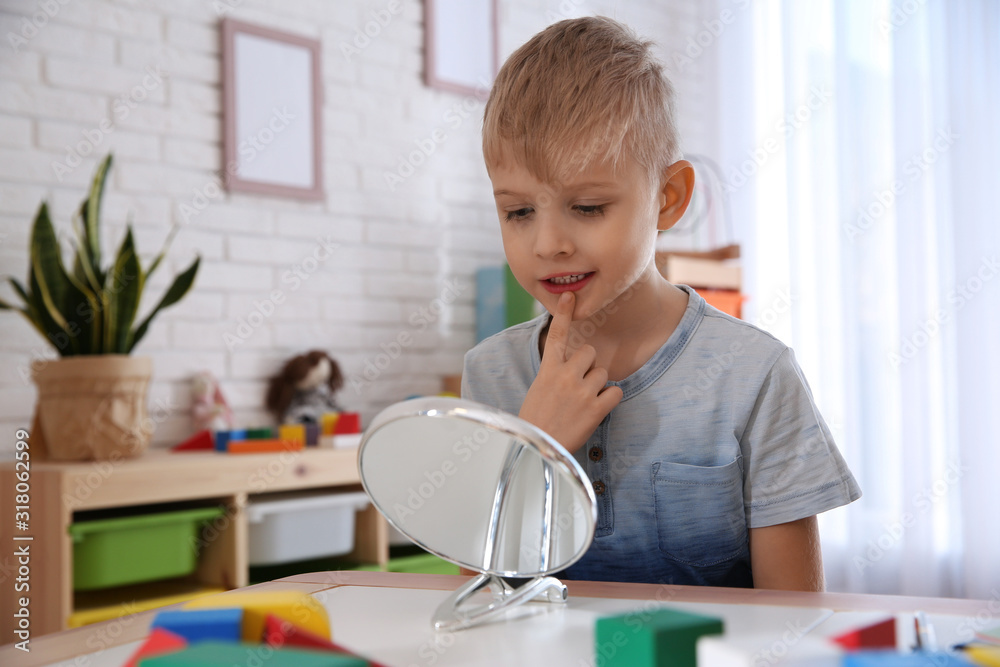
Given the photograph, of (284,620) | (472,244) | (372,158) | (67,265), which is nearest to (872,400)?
(472,244)

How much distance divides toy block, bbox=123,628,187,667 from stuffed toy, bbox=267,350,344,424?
1787 millimetres

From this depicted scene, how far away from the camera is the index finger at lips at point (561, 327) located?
2.57 ft

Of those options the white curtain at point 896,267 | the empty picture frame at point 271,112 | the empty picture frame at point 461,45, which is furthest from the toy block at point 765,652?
the empty picture frame at point 461,45

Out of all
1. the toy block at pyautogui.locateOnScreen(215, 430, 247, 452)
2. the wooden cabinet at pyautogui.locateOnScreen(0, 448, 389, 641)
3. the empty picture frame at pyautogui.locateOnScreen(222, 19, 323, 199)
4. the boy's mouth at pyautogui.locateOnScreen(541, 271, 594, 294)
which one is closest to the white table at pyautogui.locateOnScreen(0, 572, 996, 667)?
the boy's mouth at pyautogui.locateOnScreen(541, 271, 594, 294)

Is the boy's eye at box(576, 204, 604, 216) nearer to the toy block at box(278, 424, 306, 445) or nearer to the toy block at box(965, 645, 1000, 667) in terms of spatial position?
the toy block at box(965, 645, 1000, 667)

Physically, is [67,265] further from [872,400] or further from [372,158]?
[872,400]

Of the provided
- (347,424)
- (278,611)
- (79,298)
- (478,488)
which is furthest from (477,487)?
(347,424)

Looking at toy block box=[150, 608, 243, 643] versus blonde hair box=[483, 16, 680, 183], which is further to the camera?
blonde hair box=[483, 16, 680, 183]

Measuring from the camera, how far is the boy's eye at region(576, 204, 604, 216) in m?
0.76

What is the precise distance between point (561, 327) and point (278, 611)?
403 millimetres

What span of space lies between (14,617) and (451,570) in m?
1.13

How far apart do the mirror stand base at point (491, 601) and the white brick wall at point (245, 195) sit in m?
1.63

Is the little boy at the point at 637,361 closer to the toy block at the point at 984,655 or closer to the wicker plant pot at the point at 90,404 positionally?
the toy block at the point at 984,655

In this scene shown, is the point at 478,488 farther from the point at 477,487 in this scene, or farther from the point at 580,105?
the point at 580,105
